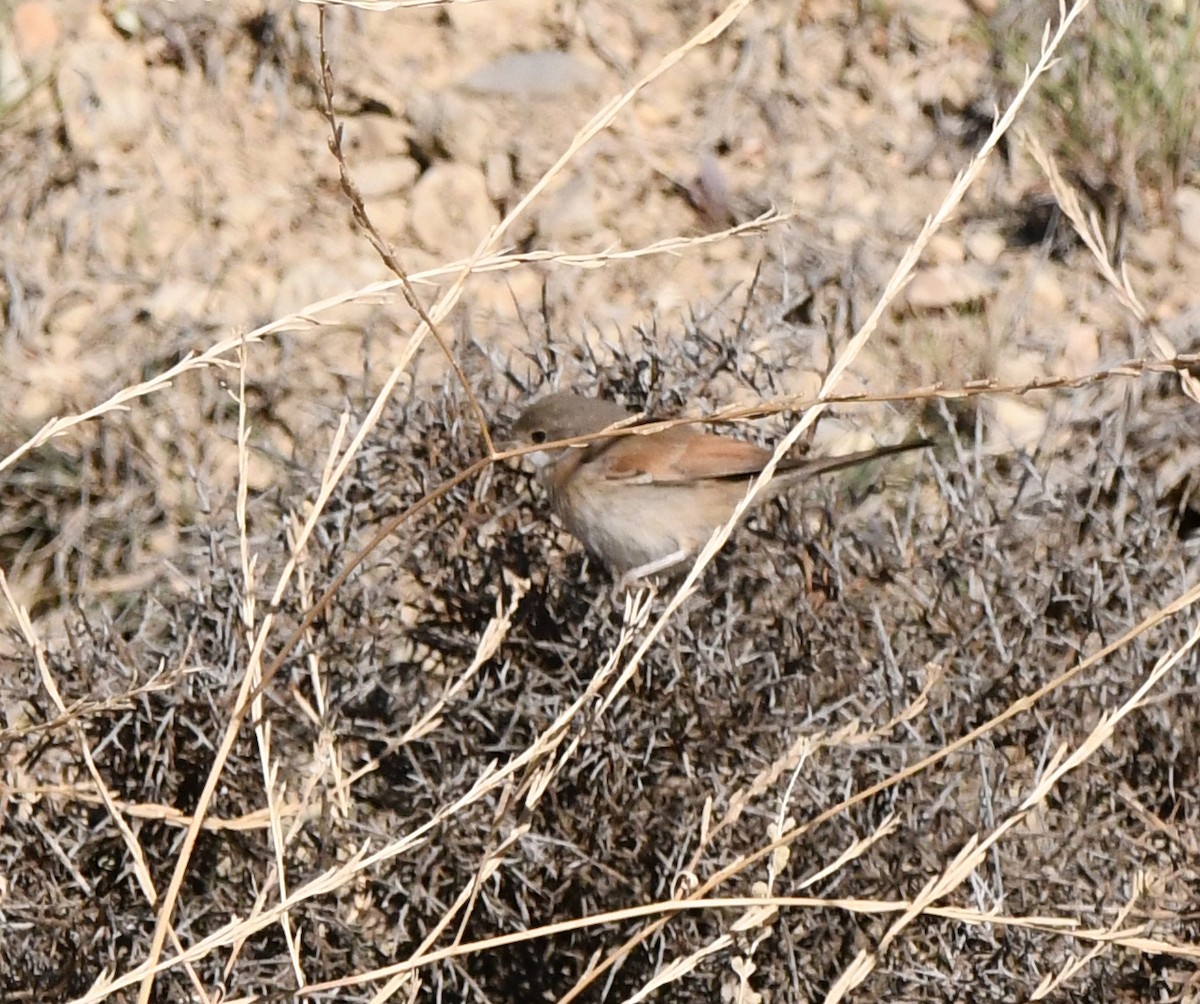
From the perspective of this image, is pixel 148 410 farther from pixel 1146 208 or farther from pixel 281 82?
pixel 1146 208

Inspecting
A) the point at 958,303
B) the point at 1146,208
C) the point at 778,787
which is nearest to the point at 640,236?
the point at 958,303

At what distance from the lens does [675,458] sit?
175 inches

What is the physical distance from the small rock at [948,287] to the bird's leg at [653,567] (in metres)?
1.58

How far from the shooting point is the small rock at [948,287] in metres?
5.48

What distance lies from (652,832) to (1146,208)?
10.3 feet

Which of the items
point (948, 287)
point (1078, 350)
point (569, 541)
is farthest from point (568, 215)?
point (569, 541)

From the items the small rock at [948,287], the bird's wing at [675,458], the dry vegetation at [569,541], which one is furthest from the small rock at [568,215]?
the bird's wing at [675,458]

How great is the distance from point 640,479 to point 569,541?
0.36 m

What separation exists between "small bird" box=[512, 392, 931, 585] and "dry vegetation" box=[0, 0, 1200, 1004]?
0.09m

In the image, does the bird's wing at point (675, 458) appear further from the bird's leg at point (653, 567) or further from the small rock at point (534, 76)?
the small rock at point (534, 76)

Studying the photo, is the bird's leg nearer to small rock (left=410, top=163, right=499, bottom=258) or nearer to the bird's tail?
the bird's tail

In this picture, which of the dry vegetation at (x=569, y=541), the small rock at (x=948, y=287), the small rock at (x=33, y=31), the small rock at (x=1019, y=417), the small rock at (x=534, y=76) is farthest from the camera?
the small rock at (x=534, y=76)

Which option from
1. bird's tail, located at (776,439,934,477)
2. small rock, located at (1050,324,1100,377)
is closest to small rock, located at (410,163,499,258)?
small rock, located at (1050,324,1100,377)

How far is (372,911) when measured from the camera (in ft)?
11.2
